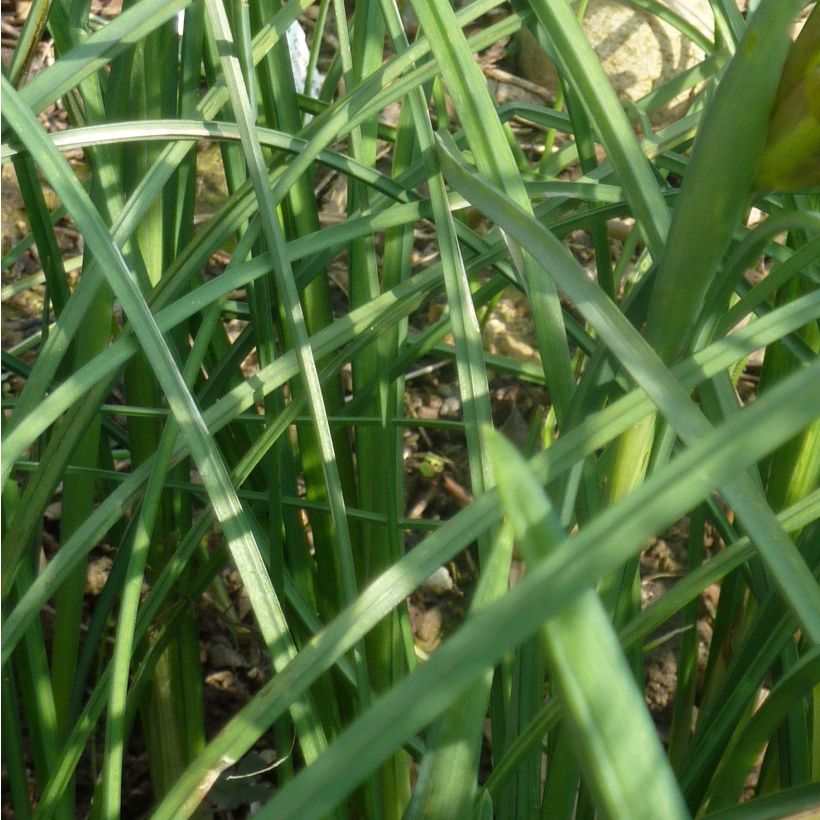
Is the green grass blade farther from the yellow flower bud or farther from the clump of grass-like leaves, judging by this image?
the yellow flower bud

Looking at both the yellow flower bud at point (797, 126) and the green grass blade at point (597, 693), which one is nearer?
the green grass blade at point (597, 693)

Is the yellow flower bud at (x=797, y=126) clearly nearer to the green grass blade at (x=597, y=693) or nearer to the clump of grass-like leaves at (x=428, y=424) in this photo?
the clump of grass-like leaves at (x=428, y=424)

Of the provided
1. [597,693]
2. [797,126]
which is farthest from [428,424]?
[597,693]

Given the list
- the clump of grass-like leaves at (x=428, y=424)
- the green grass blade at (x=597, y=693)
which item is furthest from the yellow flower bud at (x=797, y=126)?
the green grass blade at (x=597, y=693)

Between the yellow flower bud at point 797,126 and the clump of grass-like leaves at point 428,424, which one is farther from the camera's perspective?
the yellow flower bud at point 797,126

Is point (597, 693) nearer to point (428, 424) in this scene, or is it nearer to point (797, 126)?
point (797, 126)

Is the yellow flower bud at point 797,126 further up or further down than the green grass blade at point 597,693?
further up

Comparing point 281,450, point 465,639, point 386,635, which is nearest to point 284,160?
point 281,450

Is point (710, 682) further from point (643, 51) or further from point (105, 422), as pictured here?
point (643, 51)

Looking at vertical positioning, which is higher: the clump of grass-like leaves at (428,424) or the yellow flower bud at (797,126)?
the yellow flower bud at (797,126)
